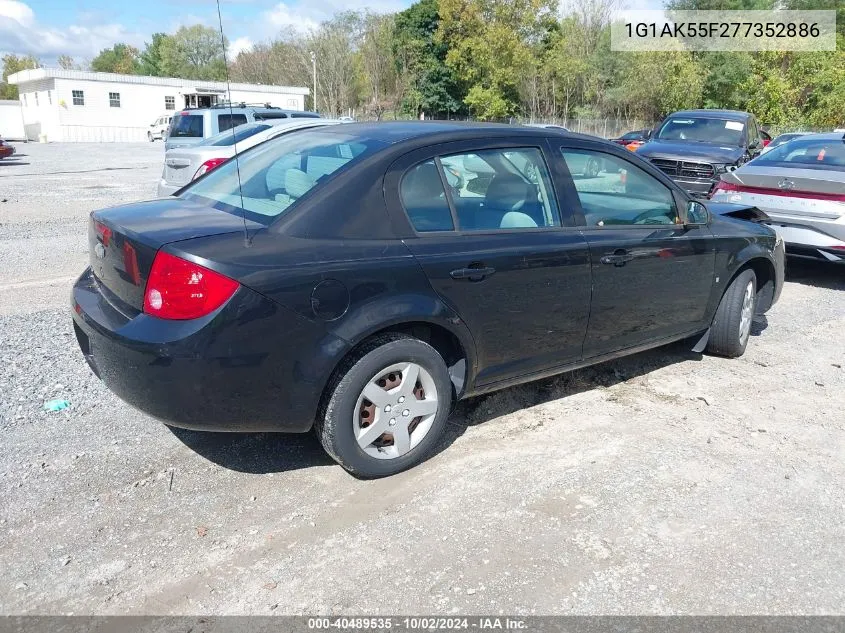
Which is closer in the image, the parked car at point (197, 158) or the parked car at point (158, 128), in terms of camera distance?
the parked car at point (197, 158)

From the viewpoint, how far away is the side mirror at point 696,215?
184 inches

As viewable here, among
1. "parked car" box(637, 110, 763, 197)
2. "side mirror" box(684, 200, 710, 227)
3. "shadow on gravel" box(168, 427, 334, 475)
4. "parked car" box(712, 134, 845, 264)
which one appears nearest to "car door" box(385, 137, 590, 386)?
"shadow on gravel" box(168, 427, 334, 475)

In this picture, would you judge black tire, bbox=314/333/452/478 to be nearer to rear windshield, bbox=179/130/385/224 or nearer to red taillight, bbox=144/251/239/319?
red taillight, bbox=144/251/239/319

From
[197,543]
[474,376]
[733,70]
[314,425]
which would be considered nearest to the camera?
[197,543]

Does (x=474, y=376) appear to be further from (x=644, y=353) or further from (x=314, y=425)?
(x=644, y=353)

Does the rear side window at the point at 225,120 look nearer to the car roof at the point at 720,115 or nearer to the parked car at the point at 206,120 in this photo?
the parked car at the point at 206,120

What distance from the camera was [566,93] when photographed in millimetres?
46406

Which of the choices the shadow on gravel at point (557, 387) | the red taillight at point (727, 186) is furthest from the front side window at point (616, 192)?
the red taillight at point (727, 186)

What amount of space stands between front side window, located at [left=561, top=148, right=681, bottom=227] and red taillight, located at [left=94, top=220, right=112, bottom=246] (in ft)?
8.07

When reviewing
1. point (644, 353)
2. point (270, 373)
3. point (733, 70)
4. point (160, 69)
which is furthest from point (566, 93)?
point (160, 69)

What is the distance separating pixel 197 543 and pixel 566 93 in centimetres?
4737

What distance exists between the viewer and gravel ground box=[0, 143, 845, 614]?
2.68 meters

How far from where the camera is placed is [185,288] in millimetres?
2871

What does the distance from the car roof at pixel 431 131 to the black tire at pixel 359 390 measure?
1053 mm
